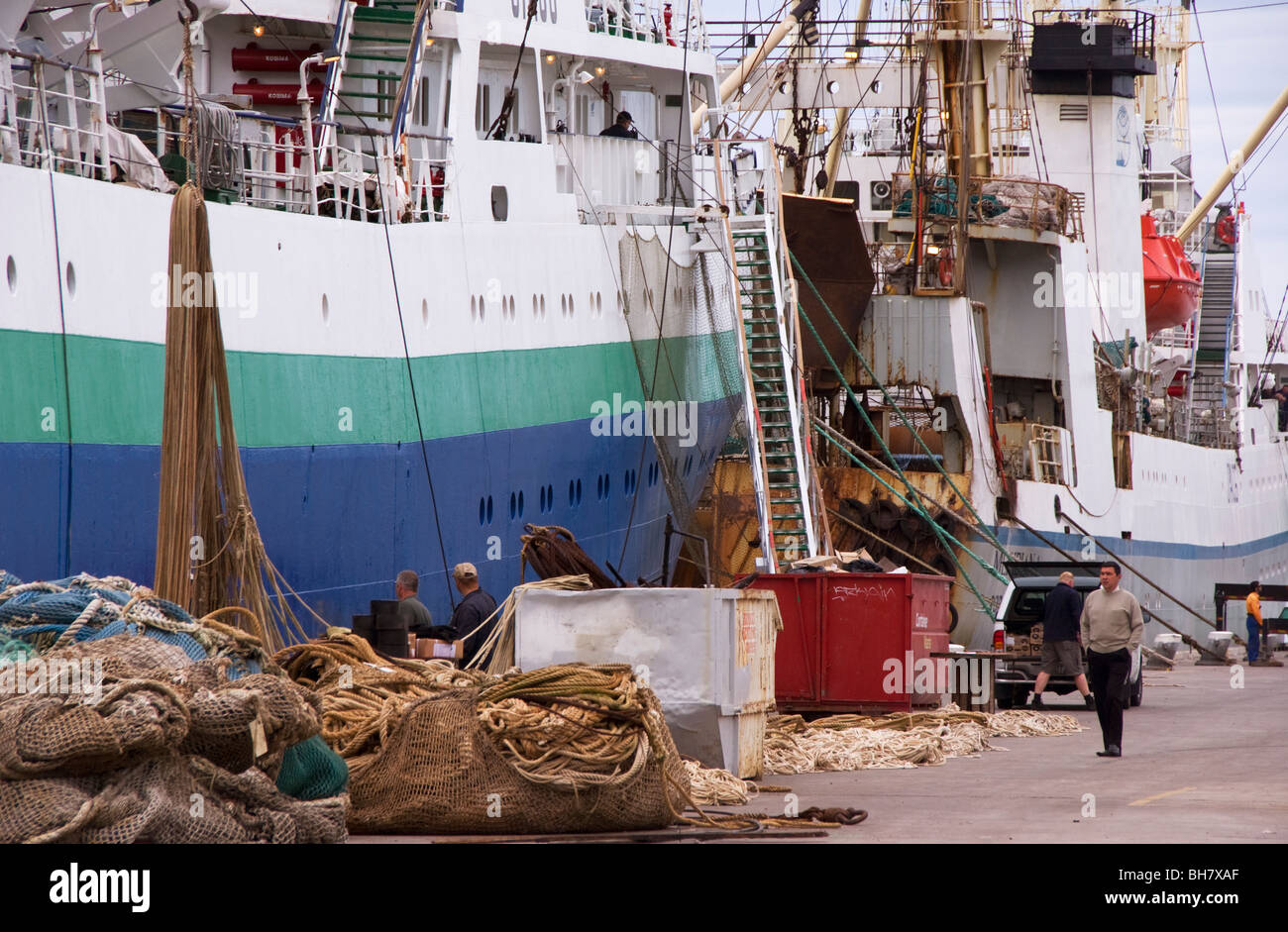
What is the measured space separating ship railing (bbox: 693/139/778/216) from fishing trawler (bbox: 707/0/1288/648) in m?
1.85

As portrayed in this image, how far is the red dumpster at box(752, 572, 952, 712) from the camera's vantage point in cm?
1686

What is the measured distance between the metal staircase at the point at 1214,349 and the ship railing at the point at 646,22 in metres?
24.8

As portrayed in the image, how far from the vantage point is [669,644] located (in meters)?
12.0

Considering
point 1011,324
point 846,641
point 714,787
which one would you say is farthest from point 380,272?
point 1011,324

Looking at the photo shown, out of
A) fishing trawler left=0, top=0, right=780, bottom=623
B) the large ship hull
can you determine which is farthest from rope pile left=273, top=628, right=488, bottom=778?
the large ship hull

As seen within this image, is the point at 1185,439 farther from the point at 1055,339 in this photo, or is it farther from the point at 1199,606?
the point at 1055,339

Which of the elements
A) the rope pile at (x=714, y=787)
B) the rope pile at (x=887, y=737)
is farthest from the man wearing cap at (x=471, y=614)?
the rope pile at (x=714, y=787)

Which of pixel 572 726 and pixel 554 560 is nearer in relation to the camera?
pixel 572 726

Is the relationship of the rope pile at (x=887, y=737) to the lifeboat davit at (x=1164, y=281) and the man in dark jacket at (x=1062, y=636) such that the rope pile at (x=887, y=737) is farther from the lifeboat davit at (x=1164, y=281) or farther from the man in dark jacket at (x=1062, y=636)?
the lifeboat davit at (x=1164, y=281)

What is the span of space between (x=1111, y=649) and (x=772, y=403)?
9289 millimetres

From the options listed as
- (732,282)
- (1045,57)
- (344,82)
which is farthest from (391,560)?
(1045,57)

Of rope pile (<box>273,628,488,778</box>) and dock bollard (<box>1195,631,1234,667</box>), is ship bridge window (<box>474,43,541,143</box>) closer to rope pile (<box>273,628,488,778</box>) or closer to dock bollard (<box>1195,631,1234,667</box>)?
rope pile (<box>273,628,488,778</box>)

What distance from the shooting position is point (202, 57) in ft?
65.1

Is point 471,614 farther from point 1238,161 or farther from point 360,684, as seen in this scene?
point 1238,161
